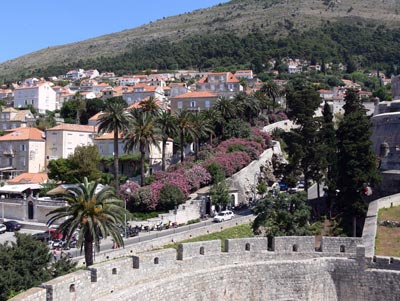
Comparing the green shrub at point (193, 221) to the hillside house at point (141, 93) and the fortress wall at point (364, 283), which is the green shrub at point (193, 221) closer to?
the fortress wall at point (364, 283)

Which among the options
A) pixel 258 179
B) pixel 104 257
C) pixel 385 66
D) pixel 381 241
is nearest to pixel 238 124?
pixel 258 179

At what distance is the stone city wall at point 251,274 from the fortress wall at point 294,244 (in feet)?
0.12

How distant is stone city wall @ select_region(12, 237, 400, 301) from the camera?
54.8ft

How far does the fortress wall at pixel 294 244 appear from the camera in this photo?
20.8 meters

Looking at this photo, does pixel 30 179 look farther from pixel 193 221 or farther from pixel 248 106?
pixel 248 106

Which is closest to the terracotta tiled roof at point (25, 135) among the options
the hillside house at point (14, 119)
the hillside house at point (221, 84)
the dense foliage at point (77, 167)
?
the dense foliage at point (77, 167)

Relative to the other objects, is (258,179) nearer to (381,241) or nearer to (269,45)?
(381,241)

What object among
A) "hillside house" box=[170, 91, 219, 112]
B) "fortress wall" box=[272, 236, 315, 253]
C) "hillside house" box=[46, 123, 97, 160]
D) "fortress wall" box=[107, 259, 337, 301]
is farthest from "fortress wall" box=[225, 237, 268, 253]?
"hillside house" box=[170, 91, 219, 112]

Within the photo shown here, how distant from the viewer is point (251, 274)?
1938 cm

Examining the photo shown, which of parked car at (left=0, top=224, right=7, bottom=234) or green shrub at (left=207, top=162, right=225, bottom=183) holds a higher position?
green shrub at (left=207, top=162, right=225, bottom=183)

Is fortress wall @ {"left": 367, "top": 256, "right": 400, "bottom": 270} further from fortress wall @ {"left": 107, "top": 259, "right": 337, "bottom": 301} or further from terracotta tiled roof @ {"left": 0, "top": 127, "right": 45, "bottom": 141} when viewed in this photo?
terracotta tiled roof @ {"left": 0, "top": 127, "right": 45, "bottom": 141}

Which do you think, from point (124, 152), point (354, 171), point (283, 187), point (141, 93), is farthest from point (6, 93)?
point (354, 171)

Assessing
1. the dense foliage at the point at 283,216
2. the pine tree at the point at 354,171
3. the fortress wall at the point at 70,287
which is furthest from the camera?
the pine tree at the point at 354,171

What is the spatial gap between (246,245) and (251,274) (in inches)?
48.9
